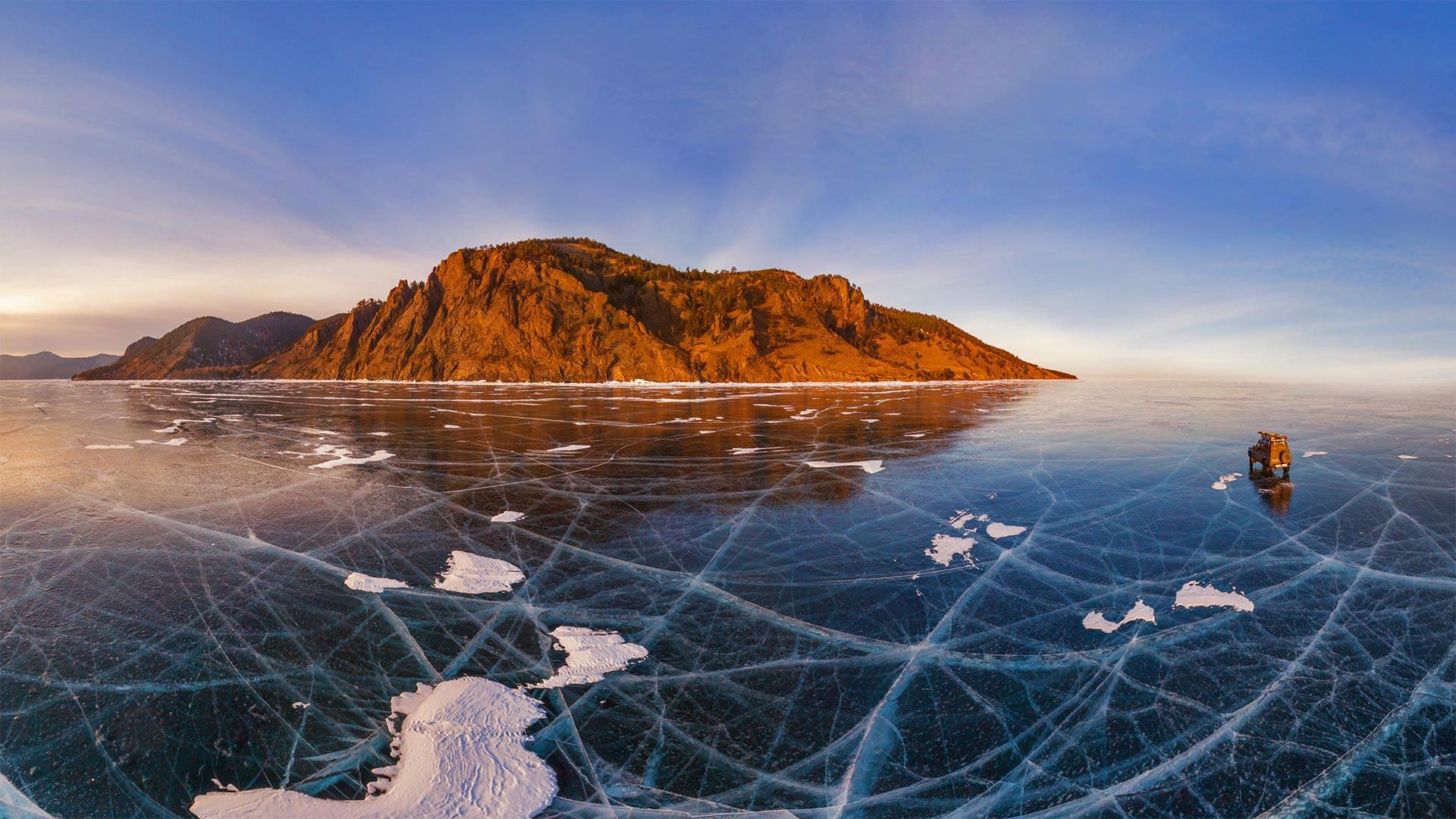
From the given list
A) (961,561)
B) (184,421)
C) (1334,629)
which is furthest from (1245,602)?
(184,421)

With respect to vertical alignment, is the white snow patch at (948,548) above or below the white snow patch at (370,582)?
above

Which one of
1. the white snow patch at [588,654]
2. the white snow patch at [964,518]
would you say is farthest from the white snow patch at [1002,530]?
the white snow patch at [588,654]

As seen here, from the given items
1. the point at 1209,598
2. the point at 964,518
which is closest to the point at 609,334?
the point at 964,518

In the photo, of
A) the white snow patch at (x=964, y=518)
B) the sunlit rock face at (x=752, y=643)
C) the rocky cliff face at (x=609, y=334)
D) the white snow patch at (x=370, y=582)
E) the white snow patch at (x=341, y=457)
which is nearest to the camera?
the sunlit rock face at (x=752, y=643)

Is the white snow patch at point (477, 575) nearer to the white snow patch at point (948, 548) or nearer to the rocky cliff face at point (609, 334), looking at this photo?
the white snow patch at point (948, 548)

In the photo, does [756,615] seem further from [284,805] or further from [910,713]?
[284,805]

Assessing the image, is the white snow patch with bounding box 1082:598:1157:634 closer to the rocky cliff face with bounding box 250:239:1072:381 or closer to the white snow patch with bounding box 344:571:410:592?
the white snow patch with bounding box 344:571:410:592
